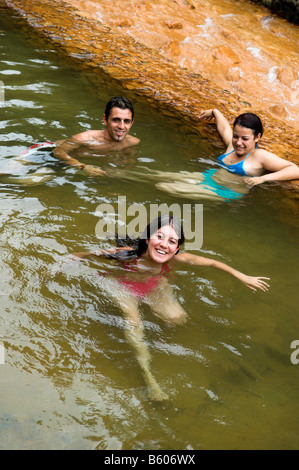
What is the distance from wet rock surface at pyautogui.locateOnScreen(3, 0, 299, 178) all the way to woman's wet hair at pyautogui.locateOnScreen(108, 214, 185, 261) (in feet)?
10.9

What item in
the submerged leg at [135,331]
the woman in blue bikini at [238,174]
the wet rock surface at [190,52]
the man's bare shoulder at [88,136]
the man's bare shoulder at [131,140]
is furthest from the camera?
the wet rock surface at [190,52]

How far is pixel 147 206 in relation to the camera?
18.4ft

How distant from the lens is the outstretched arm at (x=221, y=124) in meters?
7.07

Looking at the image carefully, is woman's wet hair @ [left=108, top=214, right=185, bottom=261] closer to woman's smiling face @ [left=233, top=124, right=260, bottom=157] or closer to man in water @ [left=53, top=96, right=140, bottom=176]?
man in water @ [left=53, top=96, right=140, bottom=176]

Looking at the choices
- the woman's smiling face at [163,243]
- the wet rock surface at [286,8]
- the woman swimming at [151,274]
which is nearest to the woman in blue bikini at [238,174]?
the woman swimming at [151,274]

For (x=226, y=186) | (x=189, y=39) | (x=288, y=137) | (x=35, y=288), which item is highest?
(x=189, y=39)

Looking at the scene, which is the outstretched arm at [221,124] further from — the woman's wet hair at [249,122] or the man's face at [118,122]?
the man's face at [118,122]

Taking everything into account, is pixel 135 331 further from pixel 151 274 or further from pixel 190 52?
pixel 190 52

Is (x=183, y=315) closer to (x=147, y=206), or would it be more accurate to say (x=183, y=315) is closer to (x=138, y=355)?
(x=138, y=355)

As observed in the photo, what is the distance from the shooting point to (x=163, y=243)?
13.3ft

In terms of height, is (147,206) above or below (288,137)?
below

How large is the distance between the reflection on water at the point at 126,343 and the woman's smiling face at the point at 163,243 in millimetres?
432

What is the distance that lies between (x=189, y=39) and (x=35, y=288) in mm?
6988

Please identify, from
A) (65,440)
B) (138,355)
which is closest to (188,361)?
(138,355)
